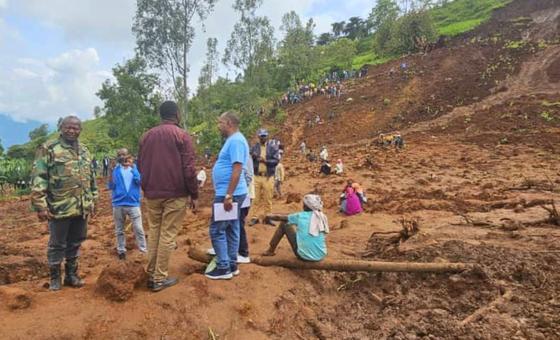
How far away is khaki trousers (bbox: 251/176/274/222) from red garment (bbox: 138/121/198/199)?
9.93 feet

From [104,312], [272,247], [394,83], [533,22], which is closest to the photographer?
[104,312]

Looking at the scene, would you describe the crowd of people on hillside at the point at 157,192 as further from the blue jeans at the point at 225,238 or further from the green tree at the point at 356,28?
the green tree at the point at 356,28

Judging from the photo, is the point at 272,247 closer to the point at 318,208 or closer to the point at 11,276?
the point at 318,208

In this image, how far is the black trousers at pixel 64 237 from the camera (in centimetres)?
373

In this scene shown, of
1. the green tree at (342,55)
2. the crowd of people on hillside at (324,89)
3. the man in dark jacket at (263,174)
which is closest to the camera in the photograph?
the man in dark jacket at (263,174)

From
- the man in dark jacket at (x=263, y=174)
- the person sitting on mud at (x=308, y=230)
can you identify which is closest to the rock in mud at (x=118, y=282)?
the person sitting on mud at (x=308, y=230)

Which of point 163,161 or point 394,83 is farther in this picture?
point 394,83

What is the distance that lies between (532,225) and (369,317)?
3.46 metres

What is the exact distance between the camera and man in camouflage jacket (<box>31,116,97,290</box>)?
3.63 metres

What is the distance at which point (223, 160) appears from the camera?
13.2 ft

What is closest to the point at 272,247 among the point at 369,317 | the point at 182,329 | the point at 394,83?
the point at 369,317

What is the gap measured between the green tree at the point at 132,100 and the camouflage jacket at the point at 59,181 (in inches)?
620

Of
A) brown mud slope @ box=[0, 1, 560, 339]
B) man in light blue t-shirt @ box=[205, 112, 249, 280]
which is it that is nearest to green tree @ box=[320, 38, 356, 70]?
brown mud slope @ box=[0, 1, 560, 339]

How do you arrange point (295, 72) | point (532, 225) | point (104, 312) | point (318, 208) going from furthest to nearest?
point (295, 72)
point (532, 225)
point (318, 208)
point (104, 312)
